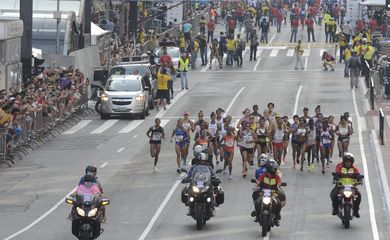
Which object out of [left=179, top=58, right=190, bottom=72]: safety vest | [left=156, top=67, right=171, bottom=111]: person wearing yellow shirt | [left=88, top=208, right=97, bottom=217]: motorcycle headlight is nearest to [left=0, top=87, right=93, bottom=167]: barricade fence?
[left=156, top=67, right=171, bottom=111]: person wearing yellow shirt

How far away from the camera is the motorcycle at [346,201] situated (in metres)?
26.4

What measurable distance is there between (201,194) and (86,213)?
3.03 meters

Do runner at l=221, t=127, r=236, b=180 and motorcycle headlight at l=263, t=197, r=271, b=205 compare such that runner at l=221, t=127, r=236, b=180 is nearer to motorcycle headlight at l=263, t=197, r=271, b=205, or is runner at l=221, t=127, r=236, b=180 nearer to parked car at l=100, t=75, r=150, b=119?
motorcycle headlight at l=263, t=197, r=271, b=205

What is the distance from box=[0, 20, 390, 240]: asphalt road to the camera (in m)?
26.7

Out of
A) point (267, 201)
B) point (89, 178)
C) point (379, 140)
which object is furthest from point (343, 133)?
point (89, 178)

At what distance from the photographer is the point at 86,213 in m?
24.2

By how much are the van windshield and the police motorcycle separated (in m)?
21.2

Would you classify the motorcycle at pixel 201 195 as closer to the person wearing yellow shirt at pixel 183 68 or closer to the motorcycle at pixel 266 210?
the motorcycle at pixel 266 210

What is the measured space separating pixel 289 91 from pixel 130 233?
29549mm

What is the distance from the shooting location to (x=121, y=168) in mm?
36000

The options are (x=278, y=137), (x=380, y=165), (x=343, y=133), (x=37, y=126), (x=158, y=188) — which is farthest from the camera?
→ (x=37, y=126)

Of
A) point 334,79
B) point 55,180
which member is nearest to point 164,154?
point 55,180

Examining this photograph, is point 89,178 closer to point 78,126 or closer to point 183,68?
point 78,126

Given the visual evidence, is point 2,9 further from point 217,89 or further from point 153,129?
point 153,129
